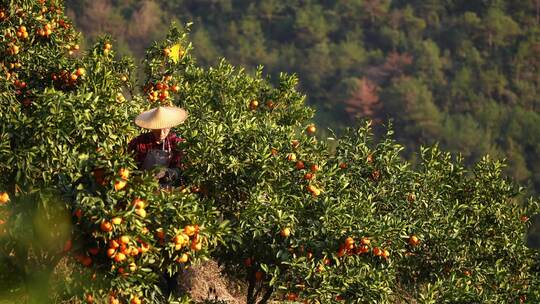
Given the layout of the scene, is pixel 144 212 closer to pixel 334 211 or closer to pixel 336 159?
pixel 334 211

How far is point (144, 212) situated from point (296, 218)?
1.87m

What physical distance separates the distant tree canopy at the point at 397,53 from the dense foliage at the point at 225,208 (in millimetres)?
53334

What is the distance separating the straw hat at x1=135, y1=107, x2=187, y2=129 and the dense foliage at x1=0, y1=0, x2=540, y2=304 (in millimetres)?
221

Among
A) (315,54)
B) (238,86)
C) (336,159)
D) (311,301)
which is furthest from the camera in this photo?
(315,54)

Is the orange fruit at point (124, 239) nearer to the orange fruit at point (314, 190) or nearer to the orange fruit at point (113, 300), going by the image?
the orange fruit at point (113, 300)

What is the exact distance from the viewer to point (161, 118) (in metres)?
8.12

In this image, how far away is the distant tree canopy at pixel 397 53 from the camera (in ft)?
221

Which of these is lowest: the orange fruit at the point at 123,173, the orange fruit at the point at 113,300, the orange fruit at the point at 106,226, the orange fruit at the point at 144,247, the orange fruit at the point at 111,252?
the orange fruit at the point at 113,300

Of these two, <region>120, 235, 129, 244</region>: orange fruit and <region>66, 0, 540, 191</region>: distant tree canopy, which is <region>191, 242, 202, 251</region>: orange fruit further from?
<region>66, 0, 540, 191</region>: distant tree canopy

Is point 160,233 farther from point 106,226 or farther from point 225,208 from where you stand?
point 225,208

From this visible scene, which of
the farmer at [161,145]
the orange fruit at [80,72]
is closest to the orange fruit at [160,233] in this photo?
the farmer at [161,145]

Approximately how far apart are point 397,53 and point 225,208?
73.1 metres

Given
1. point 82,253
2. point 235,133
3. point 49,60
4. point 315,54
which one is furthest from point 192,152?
point 315,54

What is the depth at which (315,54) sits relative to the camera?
78.9m
